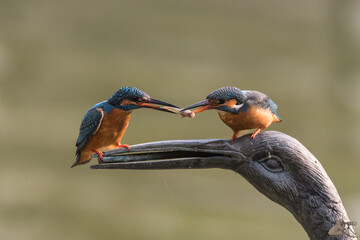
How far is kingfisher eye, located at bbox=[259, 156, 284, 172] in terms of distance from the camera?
1.57 m

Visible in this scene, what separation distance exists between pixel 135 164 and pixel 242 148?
1.12ft

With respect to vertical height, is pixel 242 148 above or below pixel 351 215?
above

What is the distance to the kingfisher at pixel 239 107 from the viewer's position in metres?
1.42

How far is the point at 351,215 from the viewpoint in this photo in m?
3.58

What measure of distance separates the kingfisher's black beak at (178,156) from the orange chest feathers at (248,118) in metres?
0.10

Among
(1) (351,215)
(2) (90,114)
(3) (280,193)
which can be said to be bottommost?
(1) (351,215)

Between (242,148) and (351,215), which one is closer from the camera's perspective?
(242,148)

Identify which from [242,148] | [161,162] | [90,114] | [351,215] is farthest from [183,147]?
[351,215]

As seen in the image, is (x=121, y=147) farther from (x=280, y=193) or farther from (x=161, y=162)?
(x=280, y=193)

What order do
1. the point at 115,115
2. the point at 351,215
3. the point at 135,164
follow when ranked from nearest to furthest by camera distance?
1. the point at 115,115
2. the point at 135,164
3. the point at 351,215

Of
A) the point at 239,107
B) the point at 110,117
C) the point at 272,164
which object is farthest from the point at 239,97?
the point at 110,117

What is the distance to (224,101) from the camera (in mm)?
1426

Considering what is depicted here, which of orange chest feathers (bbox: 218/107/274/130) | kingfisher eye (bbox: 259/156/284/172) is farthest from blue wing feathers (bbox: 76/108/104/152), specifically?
kingfisher eye (bbox: 259/156/284/172)

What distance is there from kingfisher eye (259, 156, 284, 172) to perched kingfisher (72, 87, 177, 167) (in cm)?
38
